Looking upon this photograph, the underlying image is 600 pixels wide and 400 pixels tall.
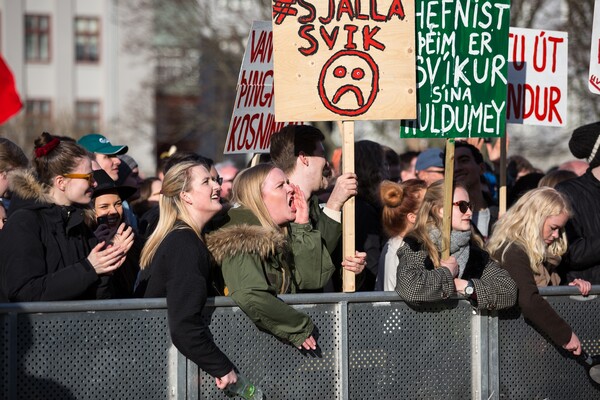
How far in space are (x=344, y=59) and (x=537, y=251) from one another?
5.55 feet

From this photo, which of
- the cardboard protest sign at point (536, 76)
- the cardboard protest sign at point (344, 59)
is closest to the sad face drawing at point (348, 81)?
the cardboard protest sign at point (344, 59)

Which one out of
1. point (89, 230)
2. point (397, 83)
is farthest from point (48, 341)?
point (397, 83)

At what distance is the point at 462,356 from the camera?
6121 mm

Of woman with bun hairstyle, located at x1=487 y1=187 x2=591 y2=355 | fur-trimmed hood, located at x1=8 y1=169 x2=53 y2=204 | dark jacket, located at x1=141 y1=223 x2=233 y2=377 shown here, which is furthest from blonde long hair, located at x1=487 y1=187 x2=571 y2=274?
fur-trimmed hood, located at x1=8 y1=169 x2=53 y2=204

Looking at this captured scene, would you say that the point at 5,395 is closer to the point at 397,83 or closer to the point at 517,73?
the point at 397,83

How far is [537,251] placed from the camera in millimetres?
6480

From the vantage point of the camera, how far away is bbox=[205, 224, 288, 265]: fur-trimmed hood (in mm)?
5637

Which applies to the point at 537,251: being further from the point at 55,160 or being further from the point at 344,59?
the point at 55,160

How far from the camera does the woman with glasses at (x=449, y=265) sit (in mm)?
5914

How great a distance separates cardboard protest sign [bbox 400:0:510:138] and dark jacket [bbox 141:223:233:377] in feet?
5.94

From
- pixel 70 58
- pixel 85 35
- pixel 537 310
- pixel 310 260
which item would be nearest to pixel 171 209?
pixel 310 260

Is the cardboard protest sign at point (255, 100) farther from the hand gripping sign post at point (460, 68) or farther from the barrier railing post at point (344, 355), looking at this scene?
the barrier railing post at point (344, 355)

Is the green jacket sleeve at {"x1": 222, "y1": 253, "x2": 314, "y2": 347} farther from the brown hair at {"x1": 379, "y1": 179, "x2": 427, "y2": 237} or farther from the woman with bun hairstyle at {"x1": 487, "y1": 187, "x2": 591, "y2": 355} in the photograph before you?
the brown hair at {"x1": 379, "y1": 179, "x2": 427, "y2": 237}

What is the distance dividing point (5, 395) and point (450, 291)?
2.49m
